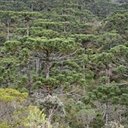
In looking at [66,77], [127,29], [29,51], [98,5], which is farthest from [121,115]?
[98,5]

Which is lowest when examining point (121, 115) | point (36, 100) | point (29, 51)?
point (121, 115)

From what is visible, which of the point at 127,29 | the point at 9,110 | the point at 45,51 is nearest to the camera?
the point at 9,110

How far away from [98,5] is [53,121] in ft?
142

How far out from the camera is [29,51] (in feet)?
81.0

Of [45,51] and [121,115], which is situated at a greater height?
[45,51]

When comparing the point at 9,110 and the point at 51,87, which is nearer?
the point at 9,110

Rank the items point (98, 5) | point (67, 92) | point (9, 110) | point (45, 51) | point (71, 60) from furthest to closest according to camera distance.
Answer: point (98, 5)
point (71, 60)
point (67, 92)
point (45, 51)
point (9, 110)

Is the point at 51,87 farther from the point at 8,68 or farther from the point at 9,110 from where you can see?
the point at 8,68

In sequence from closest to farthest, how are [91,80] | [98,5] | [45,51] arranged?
[45,51] → [91,80] → [98,5]

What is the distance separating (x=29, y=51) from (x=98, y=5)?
43936 millimetres

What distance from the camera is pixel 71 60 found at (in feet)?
95.8

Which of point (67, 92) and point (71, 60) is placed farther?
point (71, 60)

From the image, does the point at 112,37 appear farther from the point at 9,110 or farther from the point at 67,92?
the point at 9,110

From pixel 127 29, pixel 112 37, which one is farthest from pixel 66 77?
pixel 127 29
